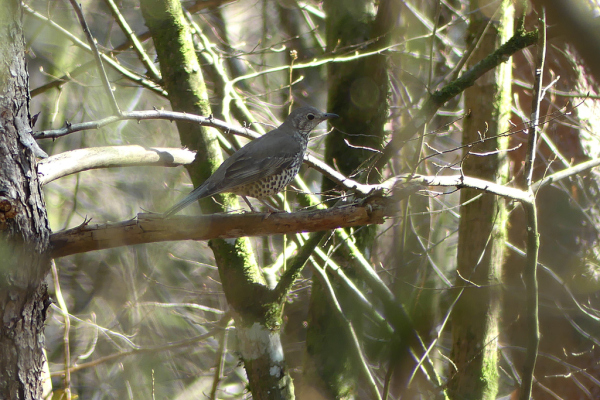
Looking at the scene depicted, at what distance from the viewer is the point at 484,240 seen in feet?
16.3

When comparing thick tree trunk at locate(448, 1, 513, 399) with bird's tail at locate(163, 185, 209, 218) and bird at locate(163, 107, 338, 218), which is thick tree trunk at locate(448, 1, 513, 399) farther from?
bird's tail at locate(163, 185, 209, 218)

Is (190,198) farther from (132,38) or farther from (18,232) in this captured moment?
(132,38)

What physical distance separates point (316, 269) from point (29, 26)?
169 inches

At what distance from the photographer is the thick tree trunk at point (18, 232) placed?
255 centimetres

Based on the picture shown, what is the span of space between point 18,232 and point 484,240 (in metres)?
3.99

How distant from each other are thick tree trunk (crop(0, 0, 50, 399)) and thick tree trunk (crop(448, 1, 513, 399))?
3.64 m

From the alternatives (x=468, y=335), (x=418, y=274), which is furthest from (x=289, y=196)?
(x=468, y=335)

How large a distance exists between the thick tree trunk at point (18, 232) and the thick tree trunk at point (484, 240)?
3641 mm

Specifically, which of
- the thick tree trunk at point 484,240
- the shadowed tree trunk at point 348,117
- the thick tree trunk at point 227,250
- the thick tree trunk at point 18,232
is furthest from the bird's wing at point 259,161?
the thick tree trunk at point 484,240

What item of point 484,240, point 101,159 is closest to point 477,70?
point 484,240

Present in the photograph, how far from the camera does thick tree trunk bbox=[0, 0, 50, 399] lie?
2.55 m

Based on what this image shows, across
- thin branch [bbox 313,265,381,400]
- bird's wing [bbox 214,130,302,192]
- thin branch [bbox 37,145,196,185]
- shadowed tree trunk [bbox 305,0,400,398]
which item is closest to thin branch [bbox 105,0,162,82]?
thin branch [bbox 37,145,196,185]

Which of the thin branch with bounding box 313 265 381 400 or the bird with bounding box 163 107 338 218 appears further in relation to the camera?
the thin branch with bounding box 313 265 381 400

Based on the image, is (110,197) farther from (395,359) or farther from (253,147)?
(395,359)
